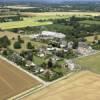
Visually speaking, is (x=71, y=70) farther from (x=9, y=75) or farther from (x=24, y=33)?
(x=24, y=33)

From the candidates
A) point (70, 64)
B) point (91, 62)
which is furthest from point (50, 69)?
point (91, 62)

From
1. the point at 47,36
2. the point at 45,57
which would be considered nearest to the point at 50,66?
the point at 45,57

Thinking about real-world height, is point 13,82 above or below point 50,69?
above

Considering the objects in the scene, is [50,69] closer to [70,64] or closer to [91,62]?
[70,64]

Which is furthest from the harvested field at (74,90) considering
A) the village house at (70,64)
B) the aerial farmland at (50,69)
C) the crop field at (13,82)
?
the village house at (70,64)

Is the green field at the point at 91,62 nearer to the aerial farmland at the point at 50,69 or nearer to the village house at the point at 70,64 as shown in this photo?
the aerial farmland at the point at 50,69
